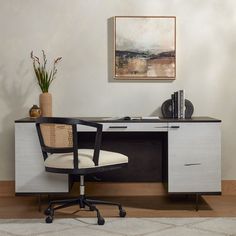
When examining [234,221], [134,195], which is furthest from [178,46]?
[234,221]

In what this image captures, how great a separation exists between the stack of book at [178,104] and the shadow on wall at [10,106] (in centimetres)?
138

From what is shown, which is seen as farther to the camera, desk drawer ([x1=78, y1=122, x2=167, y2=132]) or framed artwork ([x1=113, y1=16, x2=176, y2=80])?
framed artwork ([x1=113, y1=16, x2=176, y2=80])

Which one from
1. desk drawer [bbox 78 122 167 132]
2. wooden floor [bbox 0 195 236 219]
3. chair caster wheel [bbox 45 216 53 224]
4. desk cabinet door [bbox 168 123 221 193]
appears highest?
desk drawer [bbox 78 122 167 132]

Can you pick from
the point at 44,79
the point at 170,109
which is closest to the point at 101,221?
the point at 170,109

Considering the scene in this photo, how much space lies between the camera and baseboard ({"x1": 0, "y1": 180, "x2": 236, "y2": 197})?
5.09m

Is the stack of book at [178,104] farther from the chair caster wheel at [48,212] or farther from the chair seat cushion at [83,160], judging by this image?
the chair caster wheel at [48,212]

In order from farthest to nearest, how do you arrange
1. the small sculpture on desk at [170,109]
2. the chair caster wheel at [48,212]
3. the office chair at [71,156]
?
the small sculpture on desk at [170,109] < the chair caster wheel at [48,212] < the office chair at [71,156]

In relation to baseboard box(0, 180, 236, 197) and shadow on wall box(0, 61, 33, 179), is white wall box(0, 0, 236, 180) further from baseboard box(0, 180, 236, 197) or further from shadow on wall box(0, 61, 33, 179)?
baseboard box(0, 180, 236, 197)

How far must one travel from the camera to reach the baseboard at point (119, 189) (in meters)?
5.09

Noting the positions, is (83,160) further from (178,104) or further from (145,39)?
(145,39)

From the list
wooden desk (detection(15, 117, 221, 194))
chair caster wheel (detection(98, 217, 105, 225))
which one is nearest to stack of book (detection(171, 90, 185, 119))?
wooden desk (detection(15, 117, 221, 194))

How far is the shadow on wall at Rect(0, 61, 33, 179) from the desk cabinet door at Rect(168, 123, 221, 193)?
152cm

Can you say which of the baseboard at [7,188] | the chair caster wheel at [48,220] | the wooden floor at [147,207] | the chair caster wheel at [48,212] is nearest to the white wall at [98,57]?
the baseboard at [7,188]

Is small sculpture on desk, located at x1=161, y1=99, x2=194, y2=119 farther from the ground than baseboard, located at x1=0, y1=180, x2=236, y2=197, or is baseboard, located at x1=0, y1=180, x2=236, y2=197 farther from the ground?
small sculpture on desk, located at x1=161, y1=99, x2=194, y2=119
